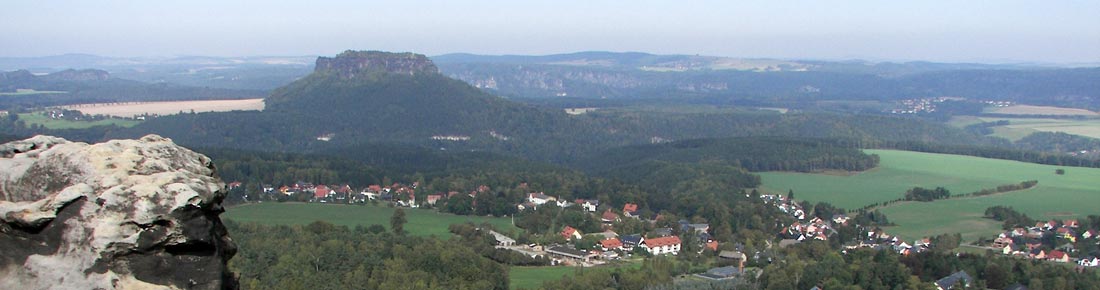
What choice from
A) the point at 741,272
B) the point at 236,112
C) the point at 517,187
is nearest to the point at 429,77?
the point at 236,112

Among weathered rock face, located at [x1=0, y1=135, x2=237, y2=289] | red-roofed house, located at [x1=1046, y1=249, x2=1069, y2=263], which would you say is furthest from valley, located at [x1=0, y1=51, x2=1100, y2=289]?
weathered rock face, located at [x1=0, y1=135, x2=237, y2=289]

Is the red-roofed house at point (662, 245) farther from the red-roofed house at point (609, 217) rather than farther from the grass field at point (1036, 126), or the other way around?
the grass field at point (1036, 126)

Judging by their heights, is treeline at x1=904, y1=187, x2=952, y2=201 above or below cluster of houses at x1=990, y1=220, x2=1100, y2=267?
below

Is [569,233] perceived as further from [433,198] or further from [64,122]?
[64,122]

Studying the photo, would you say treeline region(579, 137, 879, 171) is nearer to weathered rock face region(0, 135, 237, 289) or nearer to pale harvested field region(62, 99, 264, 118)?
pale harvested field region(62, 99, 264, 118)

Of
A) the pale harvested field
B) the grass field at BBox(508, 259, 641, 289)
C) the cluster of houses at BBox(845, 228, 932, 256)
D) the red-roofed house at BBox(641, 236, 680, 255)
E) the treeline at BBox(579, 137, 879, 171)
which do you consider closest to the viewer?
the grass field at BBox(508, 259, 641, 289)

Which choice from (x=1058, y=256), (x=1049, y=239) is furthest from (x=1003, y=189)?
(x=1058, y=256)
